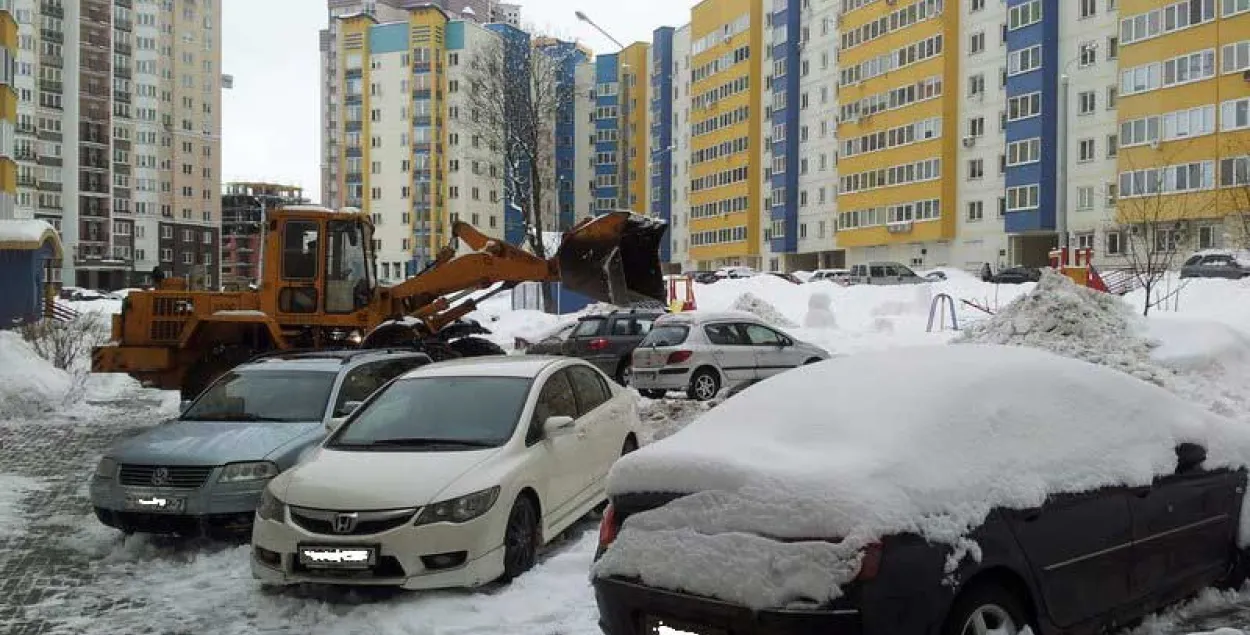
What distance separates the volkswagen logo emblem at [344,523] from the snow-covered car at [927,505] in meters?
2.29

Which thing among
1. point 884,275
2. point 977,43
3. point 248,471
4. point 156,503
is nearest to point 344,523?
point 248,471

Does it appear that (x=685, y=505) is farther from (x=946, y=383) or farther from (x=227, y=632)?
(x=227, y=632)

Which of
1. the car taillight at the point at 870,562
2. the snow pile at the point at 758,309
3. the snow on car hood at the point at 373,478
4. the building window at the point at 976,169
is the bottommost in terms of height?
the snow on car hood at the point at 373,478

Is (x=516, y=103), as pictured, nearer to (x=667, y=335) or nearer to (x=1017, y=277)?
(x=1017, y=277)

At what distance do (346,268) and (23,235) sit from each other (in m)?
→ 11.1

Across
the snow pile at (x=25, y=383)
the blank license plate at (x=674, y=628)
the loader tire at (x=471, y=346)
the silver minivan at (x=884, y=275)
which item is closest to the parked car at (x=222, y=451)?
the blank license plate at (x=674, y=628)

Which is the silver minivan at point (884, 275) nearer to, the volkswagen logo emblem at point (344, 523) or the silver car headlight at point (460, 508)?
the silver car headlight at point (460, 508)

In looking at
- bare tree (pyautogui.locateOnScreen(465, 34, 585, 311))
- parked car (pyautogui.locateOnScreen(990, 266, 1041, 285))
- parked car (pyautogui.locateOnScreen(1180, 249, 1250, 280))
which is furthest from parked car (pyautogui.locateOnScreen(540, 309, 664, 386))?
parked car (pyautogui.locateOnScreen(990, 266, 1041, 285))

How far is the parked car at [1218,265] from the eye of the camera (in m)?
36.0

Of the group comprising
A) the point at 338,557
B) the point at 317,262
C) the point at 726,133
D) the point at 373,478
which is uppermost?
the point at 726,133

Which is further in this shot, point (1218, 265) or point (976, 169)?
point (976, 169)

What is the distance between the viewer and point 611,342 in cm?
2034

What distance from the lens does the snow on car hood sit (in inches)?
262

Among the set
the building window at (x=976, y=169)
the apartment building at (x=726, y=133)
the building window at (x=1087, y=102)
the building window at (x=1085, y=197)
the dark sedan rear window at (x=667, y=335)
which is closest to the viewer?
the dark sedan rear window at (x=667, y=335)
